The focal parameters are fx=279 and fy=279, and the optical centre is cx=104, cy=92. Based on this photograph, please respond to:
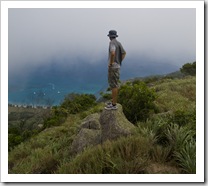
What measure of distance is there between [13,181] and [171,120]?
15.1 feet

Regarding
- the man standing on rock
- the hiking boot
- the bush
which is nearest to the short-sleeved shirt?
the man standing on rock

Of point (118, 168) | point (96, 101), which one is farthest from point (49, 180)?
point (96, 101)

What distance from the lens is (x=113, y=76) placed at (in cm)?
770

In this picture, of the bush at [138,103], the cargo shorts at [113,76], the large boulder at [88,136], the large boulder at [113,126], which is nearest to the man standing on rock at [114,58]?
the cargo shorts at [113,76]

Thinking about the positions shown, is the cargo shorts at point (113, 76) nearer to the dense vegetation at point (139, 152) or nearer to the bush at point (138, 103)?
the dense vegetation at point (139, 152)

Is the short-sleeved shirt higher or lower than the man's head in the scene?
lower

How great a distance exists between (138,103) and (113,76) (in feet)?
10.1

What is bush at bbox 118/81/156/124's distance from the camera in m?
10.3

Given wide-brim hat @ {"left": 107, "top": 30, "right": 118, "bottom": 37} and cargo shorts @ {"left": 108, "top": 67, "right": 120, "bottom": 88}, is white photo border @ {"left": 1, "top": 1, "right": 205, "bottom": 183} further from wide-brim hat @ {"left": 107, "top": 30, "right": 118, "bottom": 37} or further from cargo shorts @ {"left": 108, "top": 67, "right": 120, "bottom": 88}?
cargo shorts @ {"left": 108, "top": 67, "right": 120, "bottom": 88}

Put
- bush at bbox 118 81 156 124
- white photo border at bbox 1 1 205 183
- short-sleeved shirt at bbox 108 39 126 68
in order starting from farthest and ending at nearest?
bush at bbox 118 81 156 124
short-sleeved shirt at bbox 108 39 126 68
white photo border at bbox 1 1 205 183

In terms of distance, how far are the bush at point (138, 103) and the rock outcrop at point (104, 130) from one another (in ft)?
5.85

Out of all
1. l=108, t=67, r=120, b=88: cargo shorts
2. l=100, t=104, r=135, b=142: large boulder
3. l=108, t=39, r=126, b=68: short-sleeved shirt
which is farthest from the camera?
l=100, t=104, r=135, b=142: large boulder

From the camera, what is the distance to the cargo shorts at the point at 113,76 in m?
7.67

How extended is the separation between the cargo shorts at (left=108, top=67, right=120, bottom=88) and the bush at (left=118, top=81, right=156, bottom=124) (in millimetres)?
2536
